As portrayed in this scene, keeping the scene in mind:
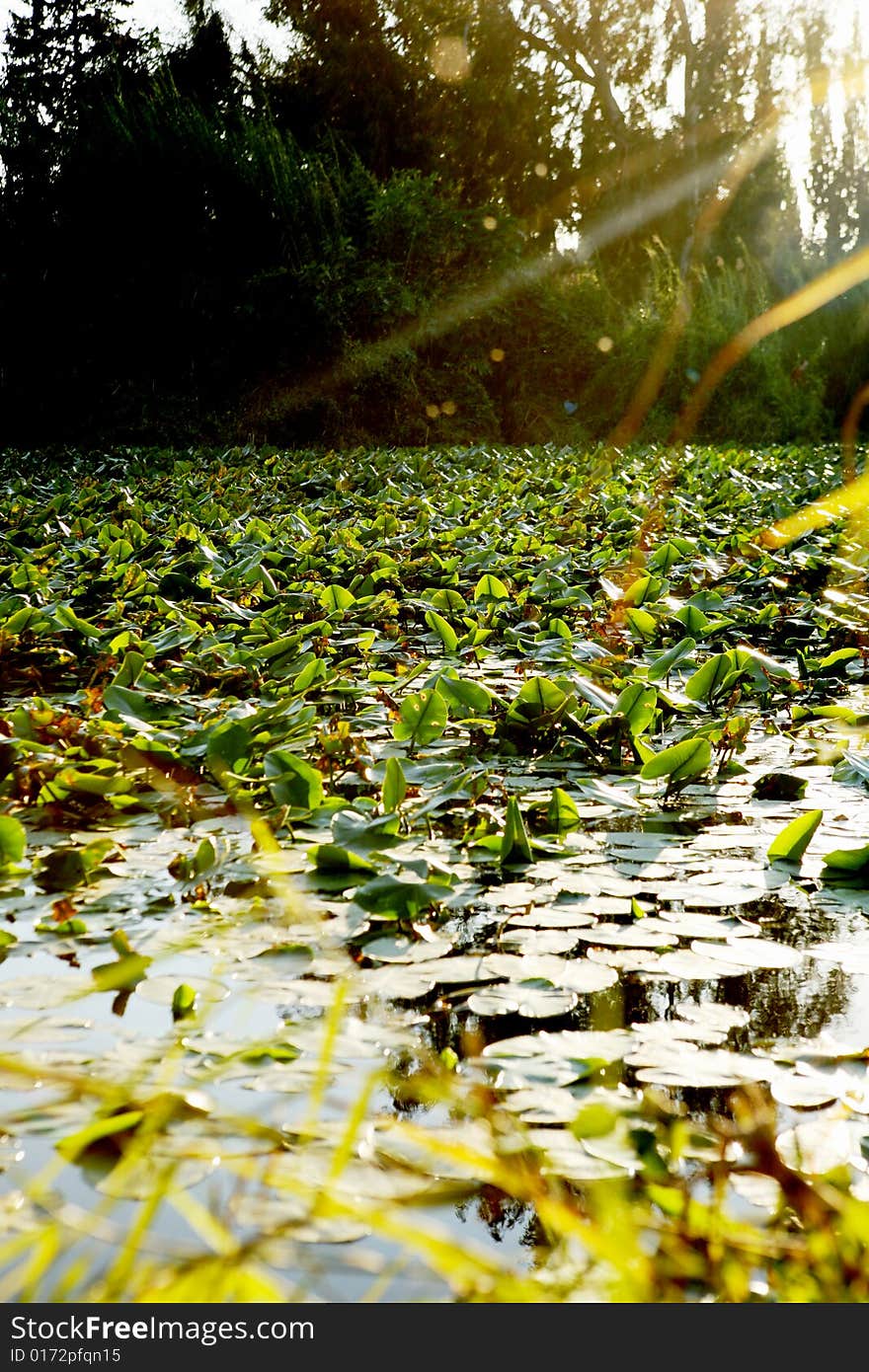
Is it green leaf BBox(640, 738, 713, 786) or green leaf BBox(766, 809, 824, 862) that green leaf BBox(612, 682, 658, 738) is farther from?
green leaf BBox(766, 809, 824, 862)

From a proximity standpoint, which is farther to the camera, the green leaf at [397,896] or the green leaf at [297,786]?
the green leaf at [297,786]

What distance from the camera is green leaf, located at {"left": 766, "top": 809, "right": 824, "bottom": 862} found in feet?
5.24

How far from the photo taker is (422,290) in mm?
12906

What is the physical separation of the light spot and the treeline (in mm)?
41

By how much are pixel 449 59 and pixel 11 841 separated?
18.3m

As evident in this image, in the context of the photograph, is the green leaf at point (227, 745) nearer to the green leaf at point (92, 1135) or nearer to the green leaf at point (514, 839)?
the green leaf at point (514, 839)

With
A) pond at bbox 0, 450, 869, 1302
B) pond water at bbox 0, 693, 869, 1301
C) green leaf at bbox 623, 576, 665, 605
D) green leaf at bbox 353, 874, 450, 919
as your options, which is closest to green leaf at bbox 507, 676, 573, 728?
pond at bbox 0, 450, 869, 1302

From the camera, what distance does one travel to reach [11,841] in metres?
1.51

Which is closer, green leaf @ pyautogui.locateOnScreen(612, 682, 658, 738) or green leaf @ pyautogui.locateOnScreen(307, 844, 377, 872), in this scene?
green leaf @ pyautogui.locateOnScreen(307, 844, 377, 872)

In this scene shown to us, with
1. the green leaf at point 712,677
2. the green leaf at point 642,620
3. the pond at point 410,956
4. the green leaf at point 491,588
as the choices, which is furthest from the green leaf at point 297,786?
the green leaf at point 491,588

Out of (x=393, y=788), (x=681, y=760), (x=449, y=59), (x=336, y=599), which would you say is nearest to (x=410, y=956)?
(x=393, y=788)

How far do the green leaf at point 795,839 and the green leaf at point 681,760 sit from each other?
12.1 inches

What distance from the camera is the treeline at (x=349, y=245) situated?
12.2 meters

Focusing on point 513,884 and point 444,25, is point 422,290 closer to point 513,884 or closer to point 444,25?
point 444,25
